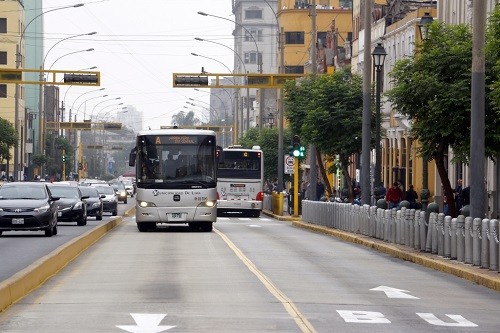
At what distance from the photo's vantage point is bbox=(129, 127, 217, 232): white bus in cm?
4425

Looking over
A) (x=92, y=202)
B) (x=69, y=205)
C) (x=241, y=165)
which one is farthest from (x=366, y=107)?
(x=241, y=165)

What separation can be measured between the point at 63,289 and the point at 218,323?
561 centimetres

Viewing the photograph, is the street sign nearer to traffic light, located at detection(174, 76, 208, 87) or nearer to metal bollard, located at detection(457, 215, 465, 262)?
traffic light, located at detection(174, 76, 208, 87)

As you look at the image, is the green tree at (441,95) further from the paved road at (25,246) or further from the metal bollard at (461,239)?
the paved road at (25,246)

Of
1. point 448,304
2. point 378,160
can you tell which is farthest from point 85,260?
point 378,160

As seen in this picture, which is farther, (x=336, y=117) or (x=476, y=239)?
(x=336, y=117)

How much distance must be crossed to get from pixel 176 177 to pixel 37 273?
2237 cm

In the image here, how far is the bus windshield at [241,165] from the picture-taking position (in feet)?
230

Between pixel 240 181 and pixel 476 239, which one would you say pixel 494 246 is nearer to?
pixel 476 239

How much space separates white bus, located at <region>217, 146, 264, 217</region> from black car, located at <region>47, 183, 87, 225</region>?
19432 millimetres

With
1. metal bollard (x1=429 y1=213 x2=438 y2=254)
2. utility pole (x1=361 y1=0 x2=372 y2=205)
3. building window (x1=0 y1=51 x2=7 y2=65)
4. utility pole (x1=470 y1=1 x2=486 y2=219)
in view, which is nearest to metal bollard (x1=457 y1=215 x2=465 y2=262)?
utility pole (x1=470 y1=1 x2=486 y2=219)

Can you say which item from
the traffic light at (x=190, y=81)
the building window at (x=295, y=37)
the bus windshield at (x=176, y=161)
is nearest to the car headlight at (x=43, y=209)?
the bus windshield at (x=176, y=161)

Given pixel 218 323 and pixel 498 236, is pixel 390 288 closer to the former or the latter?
pixel 498 236

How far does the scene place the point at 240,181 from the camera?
69812 millimetres
